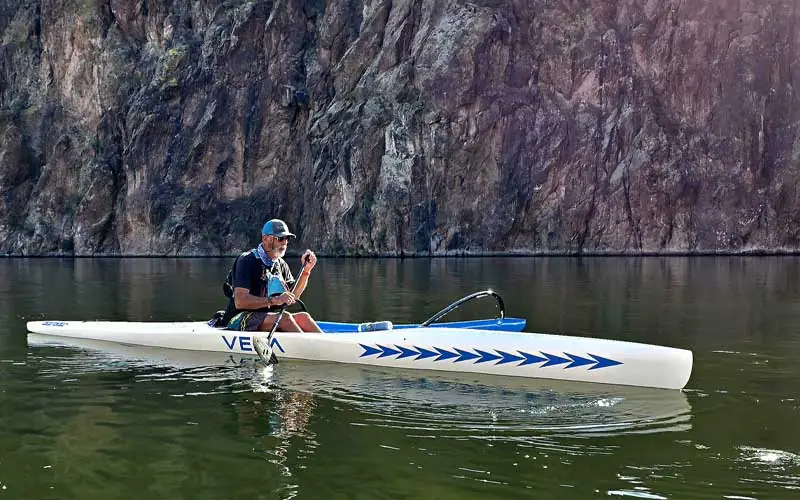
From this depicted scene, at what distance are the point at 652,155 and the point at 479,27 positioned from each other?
2037 cm

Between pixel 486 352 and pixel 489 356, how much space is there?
83mm

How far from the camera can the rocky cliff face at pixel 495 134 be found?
80.1 m

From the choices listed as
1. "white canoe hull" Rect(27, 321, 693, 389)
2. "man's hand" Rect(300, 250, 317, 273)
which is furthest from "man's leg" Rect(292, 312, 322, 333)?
"man's hand" Rect(300, 250, 317, 273)

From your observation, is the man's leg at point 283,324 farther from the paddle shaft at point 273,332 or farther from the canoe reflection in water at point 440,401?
the canoe reflection in water at point 440,401

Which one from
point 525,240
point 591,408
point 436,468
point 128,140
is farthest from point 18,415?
point 128,140

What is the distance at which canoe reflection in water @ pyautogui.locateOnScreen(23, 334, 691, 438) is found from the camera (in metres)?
10.5

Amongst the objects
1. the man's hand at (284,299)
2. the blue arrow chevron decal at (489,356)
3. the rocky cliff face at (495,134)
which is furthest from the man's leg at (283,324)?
the rocky cliff face at (495,134)

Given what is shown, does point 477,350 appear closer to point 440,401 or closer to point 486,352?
point 486,352

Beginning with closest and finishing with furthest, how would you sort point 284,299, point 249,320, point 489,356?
point 489,356 → point 284,299 → point 249,320

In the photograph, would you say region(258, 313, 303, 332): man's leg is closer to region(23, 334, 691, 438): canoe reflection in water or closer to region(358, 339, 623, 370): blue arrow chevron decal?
region(23, 334, 691, 438): canoe reflection in water

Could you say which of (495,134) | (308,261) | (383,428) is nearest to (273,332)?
(308,261)

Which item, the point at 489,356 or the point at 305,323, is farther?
the point at 305,323

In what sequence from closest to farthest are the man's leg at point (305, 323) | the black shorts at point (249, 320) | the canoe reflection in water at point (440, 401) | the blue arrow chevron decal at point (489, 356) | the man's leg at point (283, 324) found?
the canoe reflection in water at point (440, 401), the blue arrow chevron decal at point (489, 356), the man's leg at point (283, 324), the man's leg at point (305, 323), the black shorts at point (249, 320)

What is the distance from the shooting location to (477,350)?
45.6 ft
